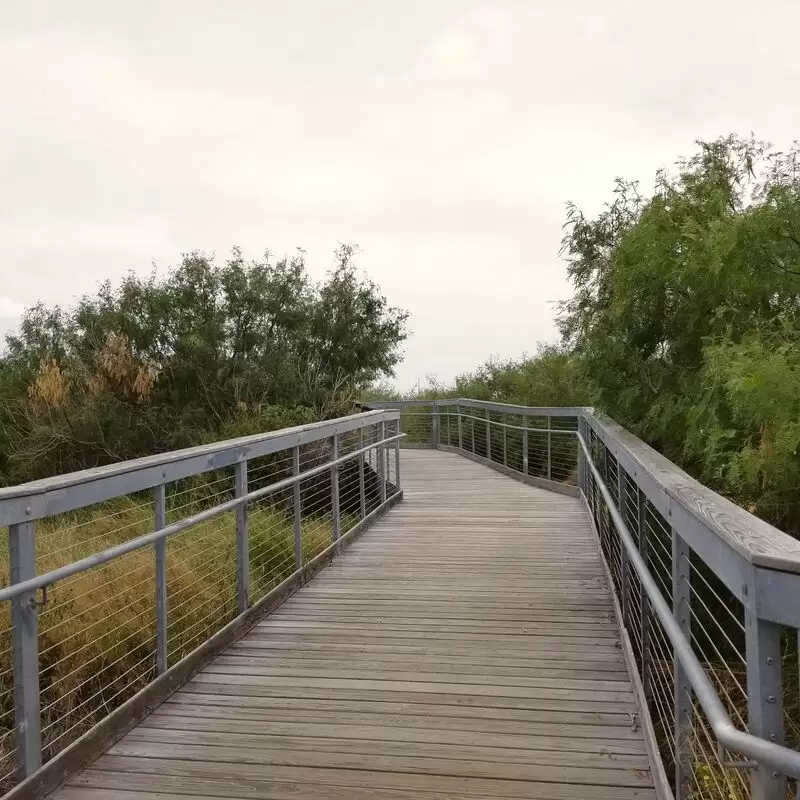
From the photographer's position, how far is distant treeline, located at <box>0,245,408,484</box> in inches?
618

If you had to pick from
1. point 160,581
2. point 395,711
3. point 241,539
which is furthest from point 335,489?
point 395,711

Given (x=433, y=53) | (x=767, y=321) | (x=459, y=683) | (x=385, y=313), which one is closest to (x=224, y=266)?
(x=385, y=313)

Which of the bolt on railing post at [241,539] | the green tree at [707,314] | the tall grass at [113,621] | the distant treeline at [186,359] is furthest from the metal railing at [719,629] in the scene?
the distant treeline at [186,359]

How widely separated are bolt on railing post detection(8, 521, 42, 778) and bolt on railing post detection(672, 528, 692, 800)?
81.3 inches

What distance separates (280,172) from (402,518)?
980 centimetres

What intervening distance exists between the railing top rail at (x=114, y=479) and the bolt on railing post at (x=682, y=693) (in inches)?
80.4

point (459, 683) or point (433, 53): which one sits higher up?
point (433, 53)

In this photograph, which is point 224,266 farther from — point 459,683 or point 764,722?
point 764,722

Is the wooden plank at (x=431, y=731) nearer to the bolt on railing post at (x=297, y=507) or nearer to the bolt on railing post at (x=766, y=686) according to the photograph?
the bolt on railing post at (x=766, y=686)

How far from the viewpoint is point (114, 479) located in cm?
340

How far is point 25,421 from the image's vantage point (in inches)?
667

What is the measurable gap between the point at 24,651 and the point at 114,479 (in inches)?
31.0

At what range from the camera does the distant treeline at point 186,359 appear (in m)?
15.7

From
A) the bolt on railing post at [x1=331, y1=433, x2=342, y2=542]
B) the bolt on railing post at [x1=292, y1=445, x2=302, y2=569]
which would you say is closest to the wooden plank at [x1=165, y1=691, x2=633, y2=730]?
the bolt on railing post at [x1=292, y1=445, x2=302, y2=569]
